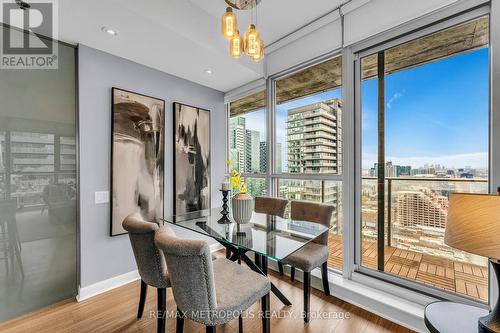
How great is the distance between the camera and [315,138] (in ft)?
9.62

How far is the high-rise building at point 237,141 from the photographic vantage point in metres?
3.88

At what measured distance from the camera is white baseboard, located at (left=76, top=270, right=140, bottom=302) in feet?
7.64

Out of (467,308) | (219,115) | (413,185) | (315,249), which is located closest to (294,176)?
(315,249)

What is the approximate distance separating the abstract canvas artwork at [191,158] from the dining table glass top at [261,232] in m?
0.67

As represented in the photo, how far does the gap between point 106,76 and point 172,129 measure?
953mm

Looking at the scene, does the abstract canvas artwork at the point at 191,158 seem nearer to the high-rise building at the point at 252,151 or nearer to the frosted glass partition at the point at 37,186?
the high-rise building at the point at 252,151

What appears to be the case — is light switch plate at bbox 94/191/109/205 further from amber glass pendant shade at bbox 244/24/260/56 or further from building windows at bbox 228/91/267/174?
amber glass pendant shade at bbox 244/24/260/56

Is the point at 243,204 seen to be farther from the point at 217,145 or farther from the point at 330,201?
the point at 217,145

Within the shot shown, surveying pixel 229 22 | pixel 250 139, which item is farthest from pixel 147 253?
pixel 250 139

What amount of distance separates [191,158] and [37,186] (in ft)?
5.57

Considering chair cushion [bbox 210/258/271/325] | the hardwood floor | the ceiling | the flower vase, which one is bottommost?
the hardwood floor

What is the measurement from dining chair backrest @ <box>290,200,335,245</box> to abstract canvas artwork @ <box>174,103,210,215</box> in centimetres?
150

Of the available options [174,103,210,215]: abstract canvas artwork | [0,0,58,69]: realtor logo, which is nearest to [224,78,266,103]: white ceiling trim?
[174,103,210,215]: abstract canvas artwork

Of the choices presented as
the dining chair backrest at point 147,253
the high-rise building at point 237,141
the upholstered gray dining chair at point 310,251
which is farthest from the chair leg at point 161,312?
the high-rise building at point 237,141
